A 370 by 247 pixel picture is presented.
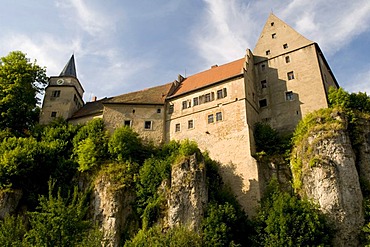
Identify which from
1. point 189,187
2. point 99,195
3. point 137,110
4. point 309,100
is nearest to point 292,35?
point 309,100

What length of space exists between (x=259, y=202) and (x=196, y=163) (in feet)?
19.2

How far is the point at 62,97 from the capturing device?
4178cm

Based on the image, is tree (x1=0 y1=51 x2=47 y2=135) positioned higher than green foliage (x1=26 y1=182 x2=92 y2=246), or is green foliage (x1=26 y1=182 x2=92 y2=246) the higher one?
tree (x1=0 y1=51 x2=47 y2=135)

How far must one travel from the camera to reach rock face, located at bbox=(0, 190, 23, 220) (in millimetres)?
28484

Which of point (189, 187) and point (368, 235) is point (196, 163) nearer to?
point (189, 187)

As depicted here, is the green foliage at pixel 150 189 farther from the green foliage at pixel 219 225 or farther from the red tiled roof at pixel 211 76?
the red tiled roof at pixel 211 76

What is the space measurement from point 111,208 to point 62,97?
18.3 meters

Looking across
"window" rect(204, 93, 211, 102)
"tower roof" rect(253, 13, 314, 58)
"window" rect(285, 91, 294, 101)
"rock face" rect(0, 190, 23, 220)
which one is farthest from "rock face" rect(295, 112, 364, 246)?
"rock face" rect(0, 190, 23, 220)

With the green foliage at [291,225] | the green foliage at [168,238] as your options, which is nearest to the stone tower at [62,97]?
the green foliage at [168,238]

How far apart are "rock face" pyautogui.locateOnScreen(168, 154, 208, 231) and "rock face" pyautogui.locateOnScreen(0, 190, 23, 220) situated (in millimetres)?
13006

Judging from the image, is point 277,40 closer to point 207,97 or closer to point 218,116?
point 207,97

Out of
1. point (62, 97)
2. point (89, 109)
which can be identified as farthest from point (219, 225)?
point (62, 97)

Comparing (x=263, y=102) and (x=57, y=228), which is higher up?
(x=263, y=102)

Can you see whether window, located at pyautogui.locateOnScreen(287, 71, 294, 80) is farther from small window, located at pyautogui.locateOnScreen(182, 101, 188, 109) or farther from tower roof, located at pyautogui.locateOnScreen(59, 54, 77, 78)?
tower roof, located at pyautogui.locateOnScreen(59, 54, 77, 78)
